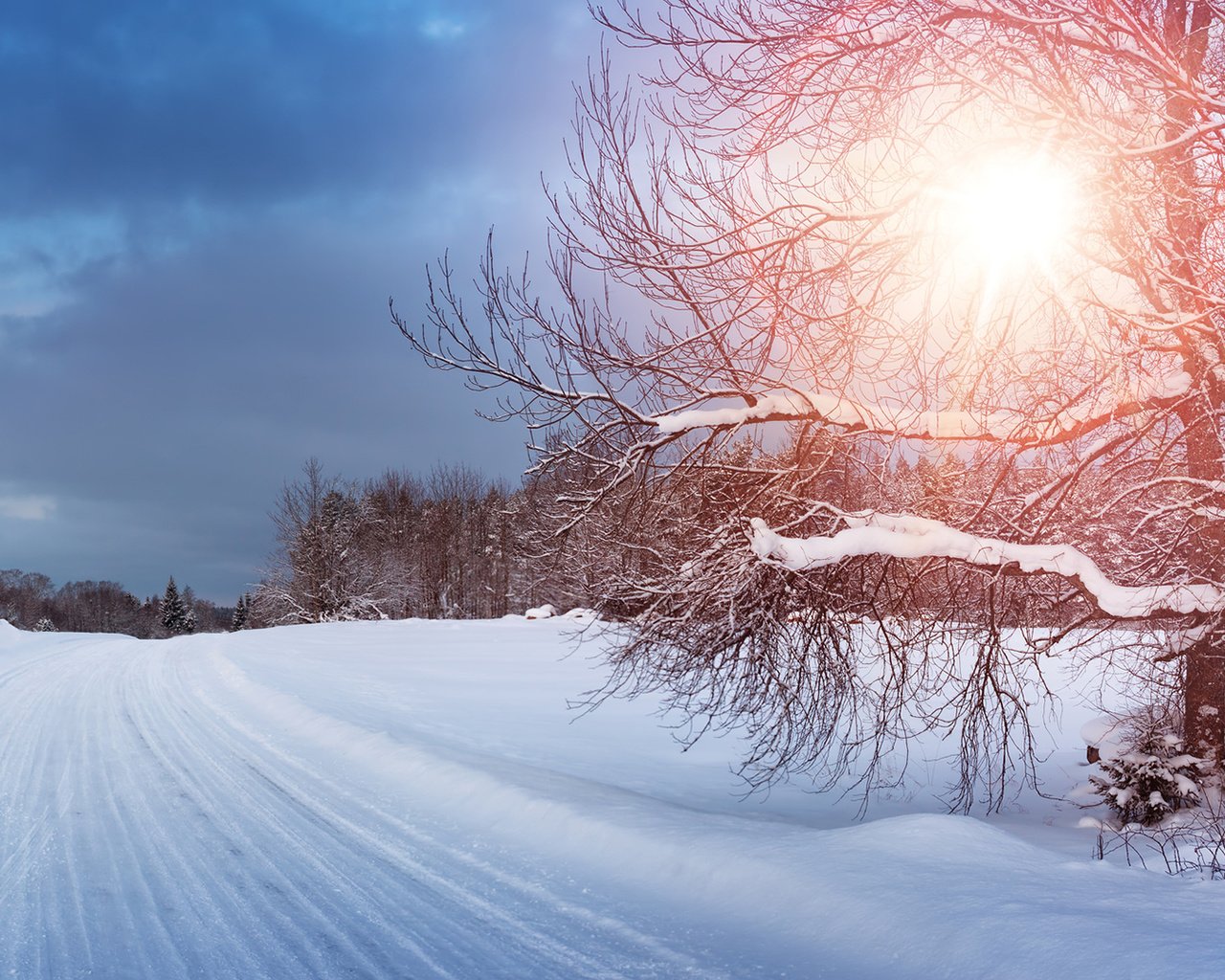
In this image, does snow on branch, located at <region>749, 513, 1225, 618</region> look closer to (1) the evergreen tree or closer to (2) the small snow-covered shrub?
(2) the small snow-covered shrub

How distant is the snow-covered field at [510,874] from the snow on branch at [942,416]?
277cm

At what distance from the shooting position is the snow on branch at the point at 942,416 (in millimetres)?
6492

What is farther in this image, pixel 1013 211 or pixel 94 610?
pixel 94 610

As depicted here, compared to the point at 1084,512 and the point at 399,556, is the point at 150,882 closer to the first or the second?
the point at 1084,512

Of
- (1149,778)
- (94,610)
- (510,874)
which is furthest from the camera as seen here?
(94,610)

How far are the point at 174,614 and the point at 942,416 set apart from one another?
425ft

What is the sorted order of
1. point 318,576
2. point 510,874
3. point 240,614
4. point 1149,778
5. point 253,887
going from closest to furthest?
1. point 253,887
2. point 510,874
3. point 1149,778
4. point 318,576
5. point 240,614

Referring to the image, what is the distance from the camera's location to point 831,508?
7.38m

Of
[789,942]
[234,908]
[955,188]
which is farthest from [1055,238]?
[234,908]

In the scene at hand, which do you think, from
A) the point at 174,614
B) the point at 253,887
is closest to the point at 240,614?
the point at 174,614

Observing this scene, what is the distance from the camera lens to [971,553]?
22.7 ft

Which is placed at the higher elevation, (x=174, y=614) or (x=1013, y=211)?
(x=1013, y=211)

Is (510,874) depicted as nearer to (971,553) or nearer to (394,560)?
(971,553)

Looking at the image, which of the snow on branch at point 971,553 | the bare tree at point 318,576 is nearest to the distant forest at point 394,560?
the bare tree at point 318,576
